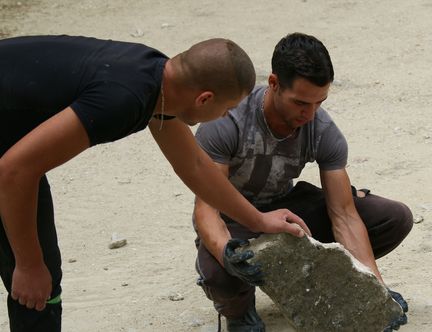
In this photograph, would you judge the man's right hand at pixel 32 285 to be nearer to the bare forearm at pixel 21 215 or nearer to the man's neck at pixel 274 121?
the bare forearm at pixel 21 215

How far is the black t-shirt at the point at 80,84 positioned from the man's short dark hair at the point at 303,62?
899 millimetres

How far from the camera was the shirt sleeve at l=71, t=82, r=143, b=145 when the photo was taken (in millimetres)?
2590

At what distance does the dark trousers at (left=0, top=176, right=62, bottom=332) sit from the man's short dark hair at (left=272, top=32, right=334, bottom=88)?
1015mm

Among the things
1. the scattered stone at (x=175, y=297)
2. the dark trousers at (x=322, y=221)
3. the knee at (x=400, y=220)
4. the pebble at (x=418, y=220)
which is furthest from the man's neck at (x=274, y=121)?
the pebble at (x=418, y=220)

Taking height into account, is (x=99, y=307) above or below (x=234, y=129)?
below

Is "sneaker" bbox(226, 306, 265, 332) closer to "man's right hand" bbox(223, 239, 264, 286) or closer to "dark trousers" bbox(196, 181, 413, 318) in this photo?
"dark trousers" bbox(196, 181, 413, 318)

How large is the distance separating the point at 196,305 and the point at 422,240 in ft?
3.61

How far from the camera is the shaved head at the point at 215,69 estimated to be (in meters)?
2.71

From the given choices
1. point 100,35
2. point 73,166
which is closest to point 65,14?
point 100,35

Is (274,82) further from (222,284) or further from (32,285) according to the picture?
(32,285)

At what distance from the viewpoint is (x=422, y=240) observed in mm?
4492

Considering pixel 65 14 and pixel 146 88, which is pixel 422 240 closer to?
pixel 146 88

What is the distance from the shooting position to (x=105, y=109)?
2592 mm

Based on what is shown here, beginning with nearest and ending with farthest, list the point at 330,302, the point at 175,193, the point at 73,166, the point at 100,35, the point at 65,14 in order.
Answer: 1. the point at 330,302
2. the point at 175,193
3. the point at 73,166
4. the point at 100,35
5. the point at 65,14
